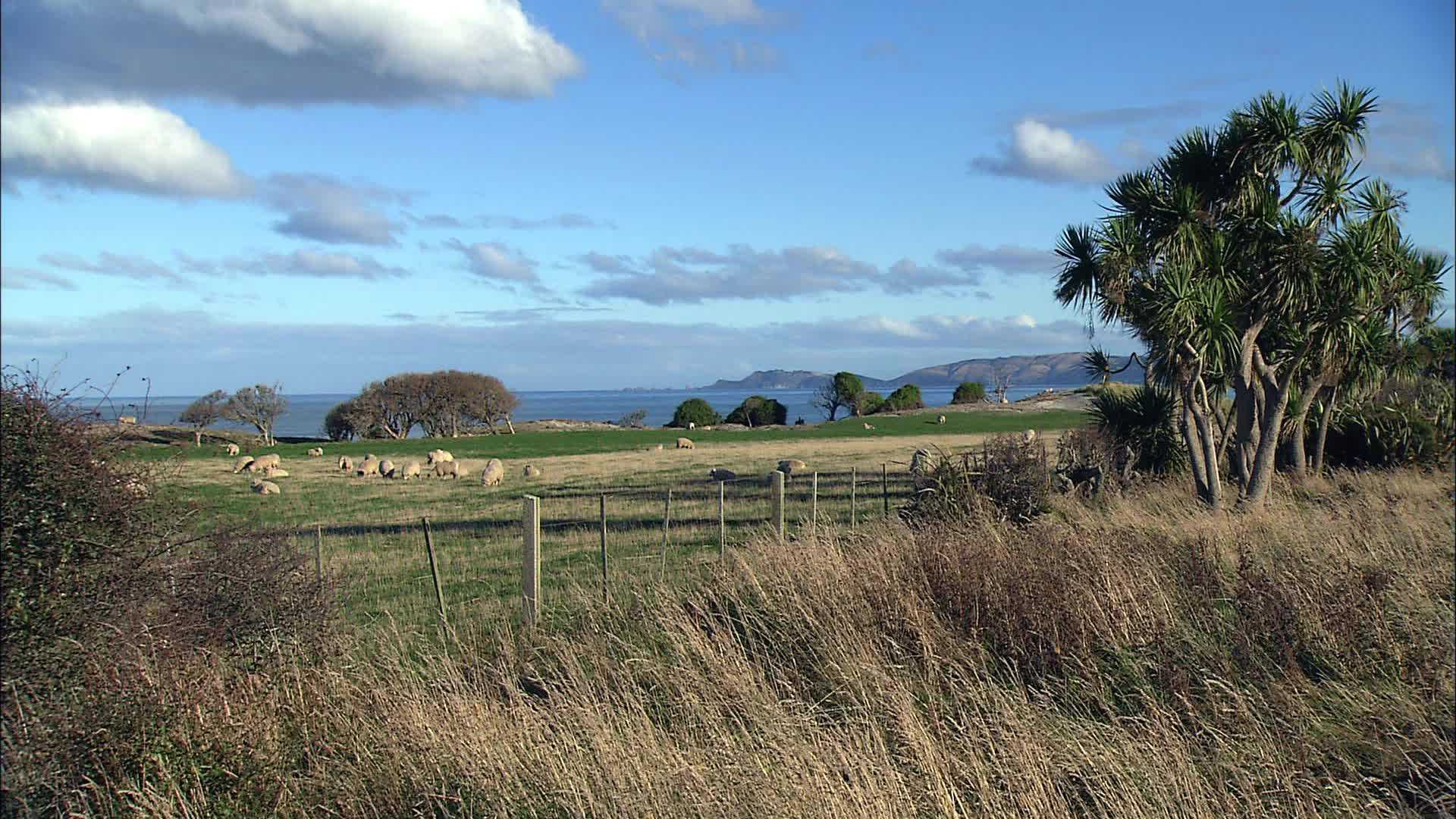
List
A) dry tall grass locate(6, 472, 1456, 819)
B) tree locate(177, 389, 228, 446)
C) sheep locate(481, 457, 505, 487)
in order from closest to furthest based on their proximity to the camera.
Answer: dry tall grass locate(6, 472, 1456, 819) < sheep locate(481, 457, 505, 487) < tree locate(177, 389, 228, 446)

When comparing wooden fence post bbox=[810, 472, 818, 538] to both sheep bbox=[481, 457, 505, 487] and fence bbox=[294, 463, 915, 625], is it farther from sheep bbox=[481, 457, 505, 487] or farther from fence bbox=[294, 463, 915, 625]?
sheep bbox=[481, 457, 505, 487]

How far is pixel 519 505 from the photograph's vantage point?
2505 centimetres

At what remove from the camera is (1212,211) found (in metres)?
18.4

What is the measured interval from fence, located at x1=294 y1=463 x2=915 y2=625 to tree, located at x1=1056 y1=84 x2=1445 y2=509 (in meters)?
5.07

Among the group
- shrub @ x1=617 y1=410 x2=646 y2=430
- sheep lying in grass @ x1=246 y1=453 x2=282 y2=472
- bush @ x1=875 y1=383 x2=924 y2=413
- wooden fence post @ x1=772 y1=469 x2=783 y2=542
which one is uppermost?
bush @ x1=875 y1=383 x2=924 y2=413

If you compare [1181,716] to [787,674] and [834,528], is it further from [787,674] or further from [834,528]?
[834,528]

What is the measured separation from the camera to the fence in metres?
11.1

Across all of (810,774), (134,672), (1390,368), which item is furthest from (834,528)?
(1390,368)

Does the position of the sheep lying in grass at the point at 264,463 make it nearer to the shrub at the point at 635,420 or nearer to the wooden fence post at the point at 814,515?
the wooden fence post at the point at 814,515

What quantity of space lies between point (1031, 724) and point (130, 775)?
16.4 feet

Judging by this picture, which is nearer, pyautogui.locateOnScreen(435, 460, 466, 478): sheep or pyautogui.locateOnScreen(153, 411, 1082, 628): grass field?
pyautogui.locateOnScreen(153, 411, 1082, 628): grass field

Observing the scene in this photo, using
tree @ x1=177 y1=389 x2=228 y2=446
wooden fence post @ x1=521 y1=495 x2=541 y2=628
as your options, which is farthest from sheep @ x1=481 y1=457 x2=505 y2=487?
tree @ x1=177 y1=389 x2=228 y2=446

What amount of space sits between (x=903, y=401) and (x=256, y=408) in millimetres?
46564

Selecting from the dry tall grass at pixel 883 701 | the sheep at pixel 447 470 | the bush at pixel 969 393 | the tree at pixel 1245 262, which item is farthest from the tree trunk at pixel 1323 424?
the bush at pixel 969 393
